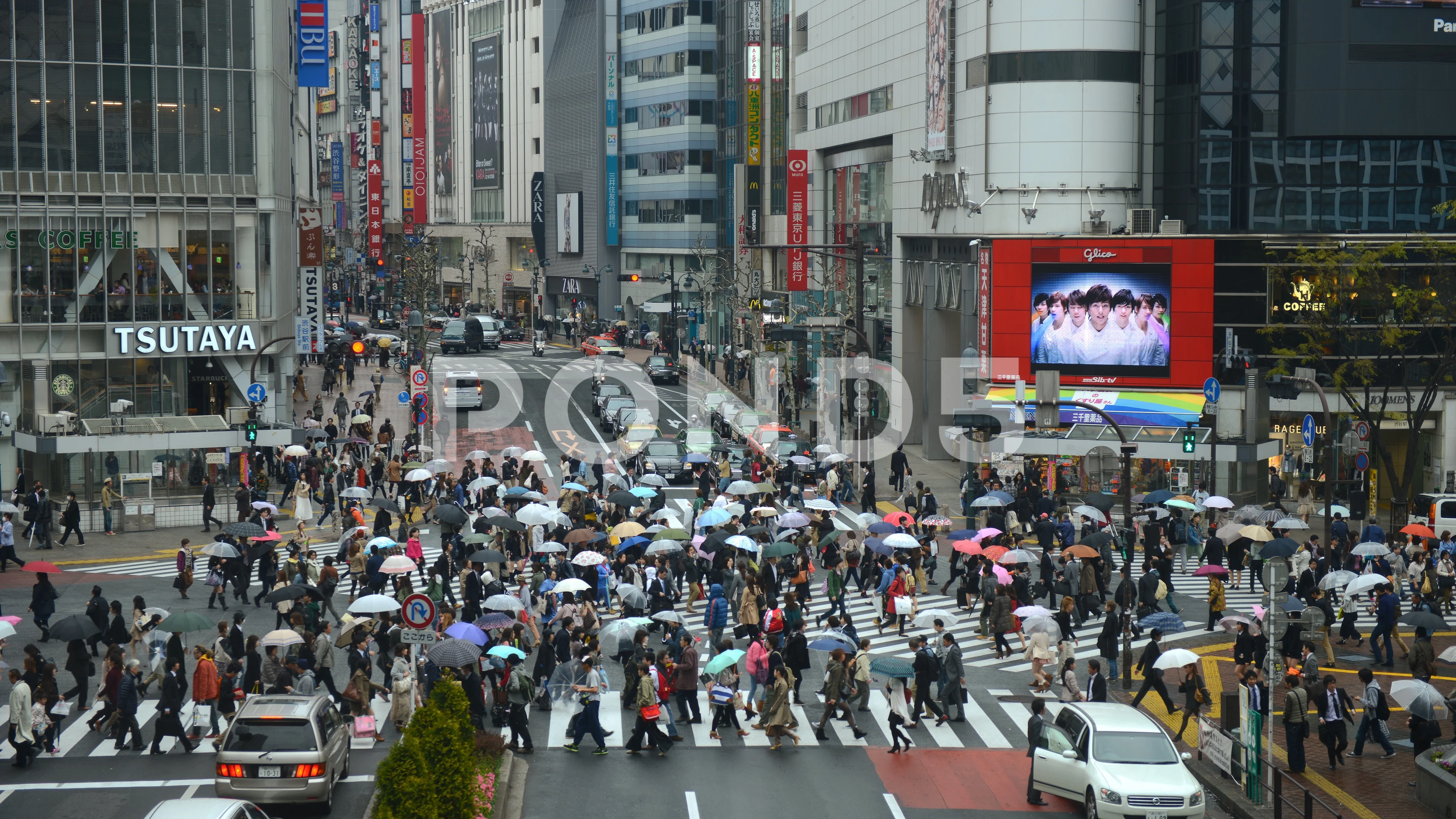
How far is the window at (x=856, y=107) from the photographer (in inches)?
2586

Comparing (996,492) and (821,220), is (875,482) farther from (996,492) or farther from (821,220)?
(821,220)

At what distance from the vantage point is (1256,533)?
3456 cm

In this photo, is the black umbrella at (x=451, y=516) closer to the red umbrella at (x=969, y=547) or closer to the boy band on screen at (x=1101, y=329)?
the red umbrella at (x=969, y=547)

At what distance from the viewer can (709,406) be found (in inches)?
2625

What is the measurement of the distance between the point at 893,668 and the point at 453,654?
654 centimetres

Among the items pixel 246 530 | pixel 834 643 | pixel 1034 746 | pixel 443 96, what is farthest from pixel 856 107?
pixel 443 96

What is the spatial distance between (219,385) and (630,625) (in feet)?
110

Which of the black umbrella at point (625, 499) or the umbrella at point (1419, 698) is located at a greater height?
the black umbrella at point (625, 499)

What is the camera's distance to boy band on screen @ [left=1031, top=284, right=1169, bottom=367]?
50531 millimetres

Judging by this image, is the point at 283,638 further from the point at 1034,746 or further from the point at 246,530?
the point at 1034,746

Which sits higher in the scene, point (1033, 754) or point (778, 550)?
point (778, 550)

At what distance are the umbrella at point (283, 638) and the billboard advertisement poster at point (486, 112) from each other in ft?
411

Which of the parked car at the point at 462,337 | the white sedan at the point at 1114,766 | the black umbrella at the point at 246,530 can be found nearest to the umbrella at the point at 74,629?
the black umbrella at the point at 246,530

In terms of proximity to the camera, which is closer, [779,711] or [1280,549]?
[779,711]
